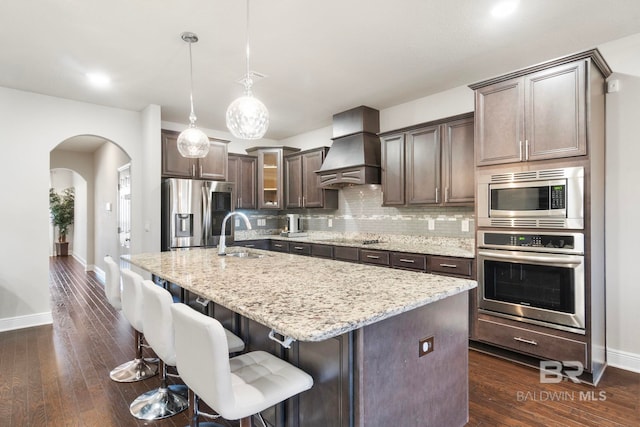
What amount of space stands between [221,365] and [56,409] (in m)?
1.85

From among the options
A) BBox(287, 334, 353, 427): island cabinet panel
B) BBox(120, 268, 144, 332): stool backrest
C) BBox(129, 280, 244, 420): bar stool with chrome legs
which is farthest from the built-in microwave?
BBox(120, 268, 144, 332): stool backrest

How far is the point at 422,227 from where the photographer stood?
412cm

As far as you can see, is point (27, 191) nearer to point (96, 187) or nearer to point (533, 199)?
point (96, 187)

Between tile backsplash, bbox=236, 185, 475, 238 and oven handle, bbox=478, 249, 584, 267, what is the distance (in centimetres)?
81

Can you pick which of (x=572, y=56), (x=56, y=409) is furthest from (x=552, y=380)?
(x=56, y=409)

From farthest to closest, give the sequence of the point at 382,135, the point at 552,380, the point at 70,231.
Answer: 1. the point at 70,231
2. the point at 382,135
3. the point at 552,380

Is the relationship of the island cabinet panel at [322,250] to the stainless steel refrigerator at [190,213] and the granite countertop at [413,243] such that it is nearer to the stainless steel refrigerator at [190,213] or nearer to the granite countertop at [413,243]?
the granite countertop at [413,243]

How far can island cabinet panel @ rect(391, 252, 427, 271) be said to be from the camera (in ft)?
11.1

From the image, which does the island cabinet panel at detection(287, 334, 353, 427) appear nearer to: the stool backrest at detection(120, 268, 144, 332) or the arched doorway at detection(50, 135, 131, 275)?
the stool backrest at detection(120, 268, 144, 332)

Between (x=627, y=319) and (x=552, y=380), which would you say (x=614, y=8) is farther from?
(x=552, y=380)

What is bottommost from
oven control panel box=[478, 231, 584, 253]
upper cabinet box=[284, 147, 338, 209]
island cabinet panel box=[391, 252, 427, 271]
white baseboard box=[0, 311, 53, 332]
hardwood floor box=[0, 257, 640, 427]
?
hardwood floor box=[0, 257, 640, 427]

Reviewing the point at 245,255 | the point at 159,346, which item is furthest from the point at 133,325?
the point at 245,255

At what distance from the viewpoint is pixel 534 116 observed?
2678mm

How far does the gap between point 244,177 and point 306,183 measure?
3.66 feet
